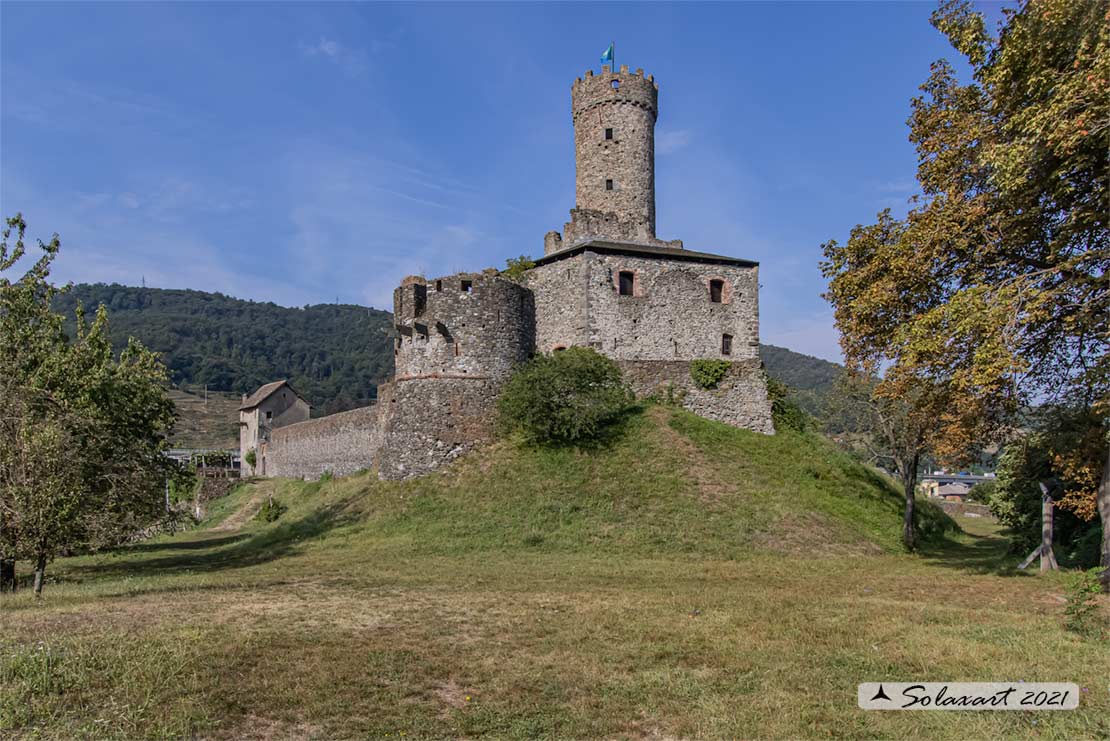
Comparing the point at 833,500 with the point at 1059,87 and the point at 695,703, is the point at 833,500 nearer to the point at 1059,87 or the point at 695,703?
the point at 1059,87

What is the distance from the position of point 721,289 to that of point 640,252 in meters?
3.93

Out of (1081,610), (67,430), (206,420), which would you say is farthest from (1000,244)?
(206,420)

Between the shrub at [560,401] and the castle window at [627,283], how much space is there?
4366 mm

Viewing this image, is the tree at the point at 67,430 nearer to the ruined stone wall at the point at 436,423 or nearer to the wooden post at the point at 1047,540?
the ruined stone wall at the point at 436,423

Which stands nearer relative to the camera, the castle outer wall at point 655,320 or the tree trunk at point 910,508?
the tree trunk at point 910,508

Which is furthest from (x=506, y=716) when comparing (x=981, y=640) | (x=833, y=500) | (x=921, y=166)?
(x=833, y=500)

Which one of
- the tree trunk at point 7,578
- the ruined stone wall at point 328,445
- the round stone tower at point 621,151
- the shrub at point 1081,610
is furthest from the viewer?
the ruined stone wall at point 328,445

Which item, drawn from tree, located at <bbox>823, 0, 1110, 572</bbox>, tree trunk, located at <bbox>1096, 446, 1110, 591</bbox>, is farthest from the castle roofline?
tree trunk, located at <bbox>1096, 446, 1110, 591</bbox>

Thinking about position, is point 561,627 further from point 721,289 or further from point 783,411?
point 721,289

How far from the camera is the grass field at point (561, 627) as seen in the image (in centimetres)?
688

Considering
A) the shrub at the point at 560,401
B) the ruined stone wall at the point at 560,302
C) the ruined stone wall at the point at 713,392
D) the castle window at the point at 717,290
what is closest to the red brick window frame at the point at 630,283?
the ruined stone wall at the point at 560,302

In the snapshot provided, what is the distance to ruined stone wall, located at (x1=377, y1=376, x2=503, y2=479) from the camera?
25672 mm

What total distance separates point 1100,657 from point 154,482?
63.3 ft

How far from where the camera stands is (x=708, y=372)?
29.0 m
